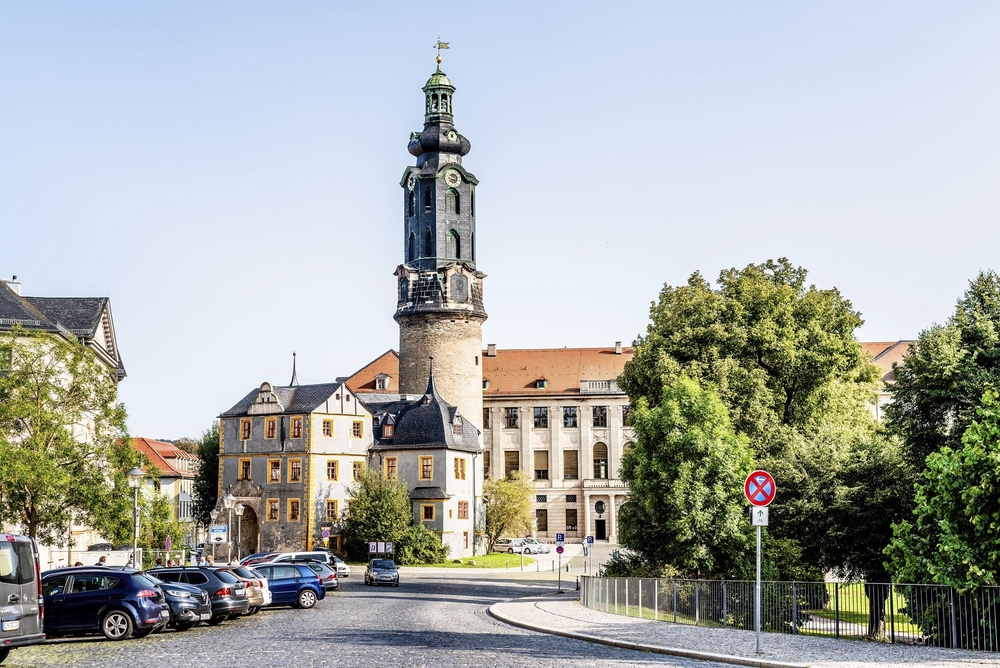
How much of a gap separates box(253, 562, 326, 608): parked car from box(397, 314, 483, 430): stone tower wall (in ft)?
170

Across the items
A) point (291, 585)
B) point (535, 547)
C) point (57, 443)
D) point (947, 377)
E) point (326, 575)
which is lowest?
point (535, 547)

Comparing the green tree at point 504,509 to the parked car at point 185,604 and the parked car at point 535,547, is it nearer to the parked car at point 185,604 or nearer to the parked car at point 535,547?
the parked car at point 535,547

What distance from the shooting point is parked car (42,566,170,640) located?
2559 cm

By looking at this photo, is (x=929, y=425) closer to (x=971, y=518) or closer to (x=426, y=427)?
(x=971, y=518)

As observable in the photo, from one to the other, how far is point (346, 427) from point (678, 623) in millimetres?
54981

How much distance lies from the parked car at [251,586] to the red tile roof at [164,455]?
66.1m

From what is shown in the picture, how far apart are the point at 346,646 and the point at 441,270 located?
69210mm

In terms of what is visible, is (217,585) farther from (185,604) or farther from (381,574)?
(381,574)

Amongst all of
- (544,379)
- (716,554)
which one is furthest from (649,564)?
(544,379)

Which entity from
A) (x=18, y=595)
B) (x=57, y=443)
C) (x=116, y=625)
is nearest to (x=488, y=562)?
(x=57, y=443)

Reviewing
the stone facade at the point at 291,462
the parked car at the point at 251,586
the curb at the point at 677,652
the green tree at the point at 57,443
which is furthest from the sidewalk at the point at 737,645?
the stone facade at the point at 291,462

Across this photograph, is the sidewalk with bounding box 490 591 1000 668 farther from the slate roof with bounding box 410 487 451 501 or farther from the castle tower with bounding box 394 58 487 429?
the castle tower with bounding box 394 58 487 429

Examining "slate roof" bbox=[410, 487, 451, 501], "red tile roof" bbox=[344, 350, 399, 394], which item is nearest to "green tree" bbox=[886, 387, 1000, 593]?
"slate roof" bbox=[410, 487, 451, 501]

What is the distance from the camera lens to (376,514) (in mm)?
76562
